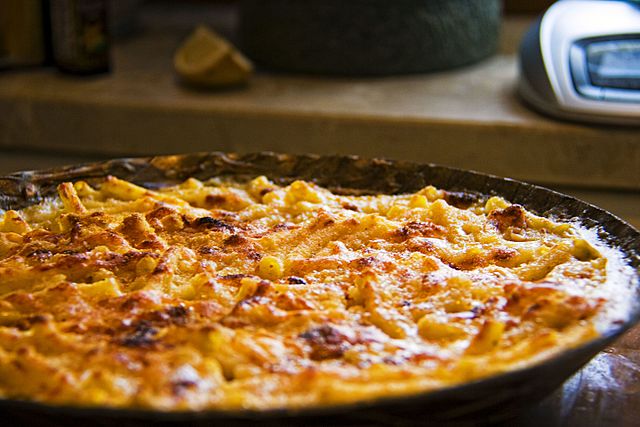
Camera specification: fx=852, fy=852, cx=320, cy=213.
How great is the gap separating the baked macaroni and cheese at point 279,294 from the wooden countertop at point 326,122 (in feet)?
3.68

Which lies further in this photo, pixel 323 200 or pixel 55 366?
pixel 323 200

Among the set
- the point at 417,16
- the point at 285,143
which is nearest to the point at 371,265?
the point at 285,143

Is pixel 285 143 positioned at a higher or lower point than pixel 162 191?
lower

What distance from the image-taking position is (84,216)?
50.8 inches

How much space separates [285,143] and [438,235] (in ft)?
4.63

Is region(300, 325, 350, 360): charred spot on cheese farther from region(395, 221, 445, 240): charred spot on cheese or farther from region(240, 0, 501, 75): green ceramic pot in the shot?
region(240, 0, 501, 75): green ceramic pot

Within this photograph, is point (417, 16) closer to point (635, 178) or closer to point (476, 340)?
point (635, 178)

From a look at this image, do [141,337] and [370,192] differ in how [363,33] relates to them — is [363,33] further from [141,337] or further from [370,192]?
[141,337]

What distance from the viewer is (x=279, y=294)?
1.04 metres

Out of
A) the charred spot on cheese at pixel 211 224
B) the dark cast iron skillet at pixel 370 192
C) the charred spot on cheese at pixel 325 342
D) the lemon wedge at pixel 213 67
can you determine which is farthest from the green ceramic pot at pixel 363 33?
the charred spot on cheese at pixel 325 342

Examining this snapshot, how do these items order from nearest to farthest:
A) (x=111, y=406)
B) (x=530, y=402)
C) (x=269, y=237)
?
(x=111, y=406) → (x=530, y=402) → (x=269, y=237)

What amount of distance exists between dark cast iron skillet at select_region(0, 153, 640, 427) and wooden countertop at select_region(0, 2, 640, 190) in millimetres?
1025

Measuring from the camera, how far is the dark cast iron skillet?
2.44ft

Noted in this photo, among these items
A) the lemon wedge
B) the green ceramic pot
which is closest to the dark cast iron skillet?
the lemon wedge
